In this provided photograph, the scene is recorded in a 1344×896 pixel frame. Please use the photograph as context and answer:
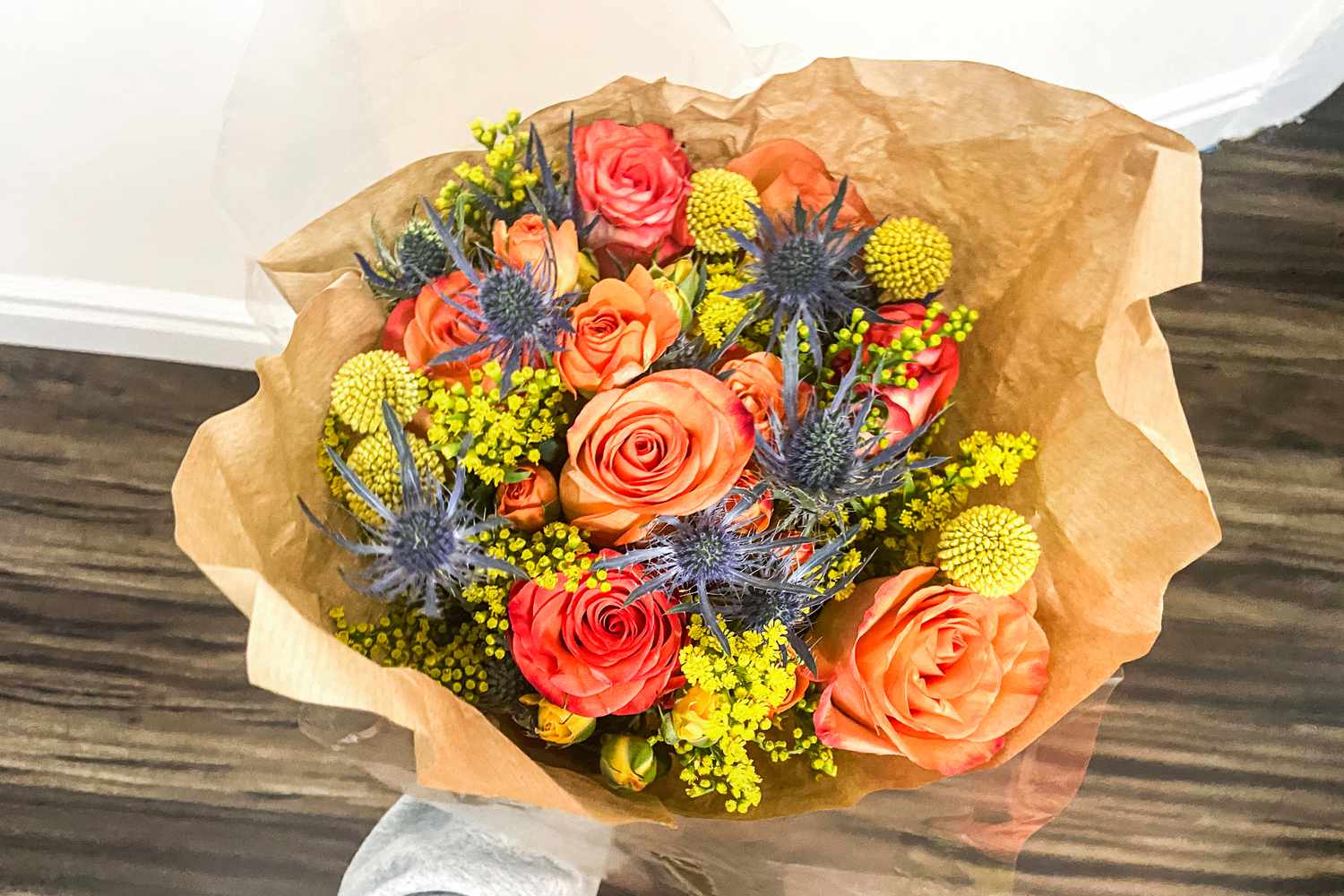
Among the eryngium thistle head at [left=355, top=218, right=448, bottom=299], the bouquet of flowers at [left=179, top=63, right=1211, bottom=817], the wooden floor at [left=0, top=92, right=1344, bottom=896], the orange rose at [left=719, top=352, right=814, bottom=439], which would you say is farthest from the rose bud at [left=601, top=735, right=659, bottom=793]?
the wooden floor at [left=0, top=92, right=1344, bottom=896]

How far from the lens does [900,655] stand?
55cm

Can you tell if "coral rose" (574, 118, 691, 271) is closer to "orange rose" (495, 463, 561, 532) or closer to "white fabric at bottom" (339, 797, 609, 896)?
"orange rose" (495, 463, 561, 532)

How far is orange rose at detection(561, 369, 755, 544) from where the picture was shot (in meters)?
0.49

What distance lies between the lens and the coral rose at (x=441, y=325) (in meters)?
0.55

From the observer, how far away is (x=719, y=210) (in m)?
0.61

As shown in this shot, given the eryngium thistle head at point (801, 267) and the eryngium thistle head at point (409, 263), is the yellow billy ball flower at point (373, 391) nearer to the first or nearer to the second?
the eryngium thistle head at point (409, 263)

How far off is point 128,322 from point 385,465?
103 centimetres

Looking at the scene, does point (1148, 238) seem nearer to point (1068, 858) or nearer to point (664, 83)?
point (664, 83)

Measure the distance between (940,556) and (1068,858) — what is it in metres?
1.02

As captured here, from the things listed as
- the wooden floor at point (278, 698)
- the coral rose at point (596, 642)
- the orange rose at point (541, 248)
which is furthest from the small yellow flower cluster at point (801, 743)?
the wooden floor at point (278, 698)

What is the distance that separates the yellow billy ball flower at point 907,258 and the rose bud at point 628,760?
338mm

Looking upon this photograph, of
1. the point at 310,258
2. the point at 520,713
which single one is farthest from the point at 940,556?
the point at 310,258

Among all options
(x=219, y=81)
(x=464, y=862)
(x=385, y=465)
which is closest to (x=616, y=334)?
(x=385, y=465)

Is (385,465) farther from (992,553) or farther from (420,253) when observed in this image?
(992,553)
